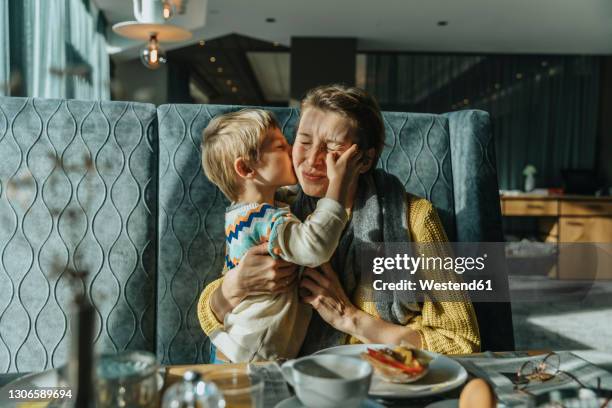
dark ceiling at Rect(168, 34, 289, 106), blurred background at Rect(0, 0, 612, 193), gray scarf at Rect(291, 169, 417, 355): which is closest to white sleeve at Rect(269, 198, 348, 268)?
gray scarf at Rect(291, 169, 417, 355)

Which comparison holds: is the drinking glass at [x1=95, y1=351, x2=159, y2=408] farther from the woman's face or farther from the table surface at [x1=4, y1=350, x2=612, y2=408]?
the woman's face

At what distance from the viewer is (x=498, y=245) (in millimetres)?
1387

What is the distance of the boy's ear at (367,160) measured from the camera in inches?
48.0

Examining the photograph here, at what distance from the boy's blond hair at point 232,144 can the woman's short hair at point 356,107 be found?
0.12m

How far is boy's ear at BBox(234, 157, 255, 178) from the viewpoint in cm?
115

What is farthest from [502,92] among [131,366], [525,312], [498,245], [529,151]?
[131,366]

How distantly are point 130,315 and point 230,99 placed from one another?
6.39 metres

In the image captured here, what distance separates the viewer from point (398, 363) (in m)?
0.74

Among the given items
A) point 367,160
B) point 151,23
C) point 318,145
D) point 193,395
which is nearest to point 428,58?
point 151,23

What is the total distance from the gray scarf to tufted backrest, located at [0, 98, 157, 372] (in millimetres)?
443

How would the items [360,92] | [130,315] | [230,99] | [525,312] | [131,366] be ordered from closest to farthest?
[131,366]
[360,92]
[130,315]
[525,312]
[230,99]

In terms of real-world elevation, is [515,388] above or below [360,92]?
below

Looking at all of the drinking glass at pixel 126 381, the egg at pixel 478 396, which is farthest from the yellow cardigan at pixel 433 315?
the drinking glass at pixel 126 381

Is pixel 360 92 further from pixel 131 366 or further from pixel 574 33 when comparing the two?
pixel 574 33
